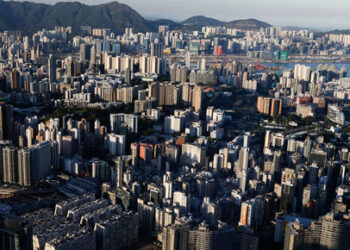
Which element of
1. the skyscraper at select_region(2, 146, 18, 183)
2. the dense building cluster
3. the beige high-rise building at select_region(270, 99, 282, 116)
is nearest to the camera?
the dense building cluster

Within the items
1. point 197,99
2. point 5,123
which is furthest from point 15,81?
point 197,99

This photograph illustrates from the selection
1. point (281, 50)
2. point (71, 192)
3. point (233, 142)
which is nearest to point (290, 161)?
point (233, 142)

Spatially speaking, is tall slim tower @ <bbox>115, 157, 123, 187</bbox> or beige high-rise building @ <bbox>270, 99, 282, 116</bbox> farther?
beige high-rise building @ <bbox>270, 99, 282, 116</bbox>

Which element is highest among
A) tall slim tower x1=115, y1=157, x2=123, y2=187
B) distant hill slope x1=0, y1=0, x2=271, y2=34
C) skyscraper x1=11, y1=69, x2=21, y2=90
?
distant hill slope x1=0, y1=0, x2=271, y2=34

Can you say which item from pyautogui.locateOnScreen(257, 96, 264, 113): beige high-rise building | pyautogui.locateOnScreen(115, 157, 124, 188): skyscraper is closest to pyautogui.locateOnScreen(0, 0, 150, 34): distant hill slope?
pyautogui.locateOnScreen(257, 96, 264, 113): beige high-rise building

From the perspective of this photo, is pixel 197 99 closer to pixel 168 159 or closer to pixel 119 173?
pixel 168 159

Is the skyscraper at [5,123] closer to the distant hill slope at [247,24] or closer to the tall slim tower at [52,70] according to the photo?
the tall slim tower at [52,70]

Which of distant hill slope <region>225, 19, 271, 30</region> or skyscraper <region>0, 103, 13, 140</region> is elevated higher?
distant hill slope <region>225, 19, 271, 30</region>

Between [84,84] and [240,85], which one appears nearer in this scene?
[84,84]

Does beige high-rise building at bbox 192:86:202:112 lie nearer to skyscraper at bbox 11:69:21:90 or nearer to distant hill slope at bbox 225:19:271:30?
skyscraper at bbox 11:69:21:90

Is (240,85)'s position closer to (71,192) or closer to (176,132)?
(176,132)

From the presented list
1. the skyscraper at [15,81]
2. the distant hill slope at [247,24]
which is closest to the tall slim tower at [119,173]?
the skyscraper at [15,81]
